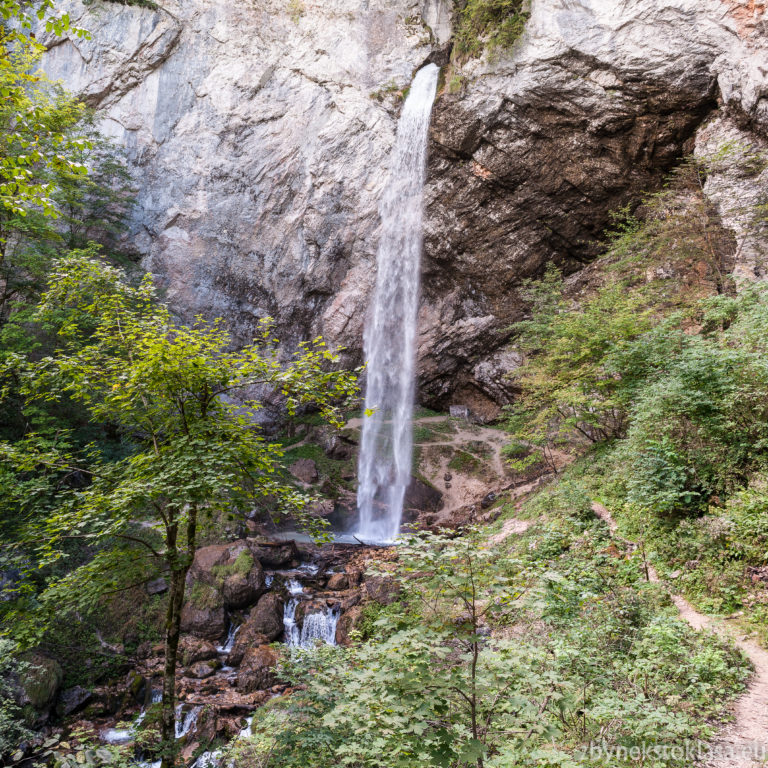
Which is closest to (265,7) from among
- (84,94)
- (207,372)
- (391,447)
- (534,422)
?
(84,94)

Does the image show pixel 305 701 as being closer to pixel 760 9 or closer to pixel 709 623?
pixel 709 623

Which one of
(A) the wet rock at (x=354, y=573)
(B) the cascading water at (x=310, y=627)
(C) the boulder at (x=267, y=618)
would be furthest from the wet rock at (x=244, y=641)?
(A) the wet rock at (x=354, y=573)

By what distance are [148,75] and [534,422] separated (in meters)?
23.7

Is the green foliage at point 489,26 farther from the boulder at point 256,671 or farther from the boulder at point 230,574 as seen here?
the boulder at point 256,671

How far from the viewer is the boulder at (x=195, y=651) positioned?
8.91m

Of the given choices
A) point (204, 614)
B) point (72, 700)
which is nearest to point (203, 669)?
point (204, 614)

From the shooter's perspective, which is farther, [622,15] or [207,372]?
[622,15]

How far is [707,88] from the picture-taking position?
533 inches

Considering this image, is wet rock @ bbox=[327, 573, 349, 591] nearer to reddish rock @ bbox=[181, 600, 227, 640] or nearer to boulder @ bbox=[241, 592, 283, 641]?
boulder @ bbox=[241, 592, 283, 641]

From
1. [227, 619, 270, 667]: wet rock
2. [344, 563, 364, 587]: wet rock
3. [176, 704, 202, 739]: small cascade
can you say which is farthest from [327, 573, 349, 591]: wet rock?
[176, 704, 202, 739]: small cascade

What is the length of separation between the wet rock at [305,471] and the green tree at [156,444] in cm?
1518

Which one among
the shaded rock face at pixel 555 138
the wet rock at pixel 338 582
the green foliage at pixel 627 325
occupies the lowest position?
the wet rock at pixel 338 582

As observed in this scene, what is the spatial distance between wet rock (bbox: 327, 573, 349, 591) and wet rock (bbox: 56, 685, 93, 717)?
207 inches

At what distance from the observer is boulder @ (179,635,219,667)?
8906mm
